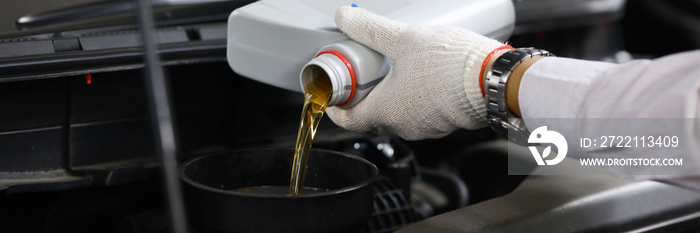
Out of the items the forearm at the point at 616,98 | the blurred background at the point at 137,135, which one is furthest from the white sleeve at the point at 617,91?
the blurred background at the point at 137,135

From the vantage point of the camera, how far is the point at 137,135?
930mm

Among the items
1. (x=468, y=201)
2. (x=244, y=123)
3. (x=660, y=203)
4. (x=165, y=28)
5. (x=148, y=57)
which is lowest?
(x=468, y=201)

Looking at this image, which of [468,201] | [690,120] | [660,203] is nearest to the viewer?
[690,120]

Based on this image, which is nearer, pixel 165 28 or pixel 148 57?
pixel 148 57

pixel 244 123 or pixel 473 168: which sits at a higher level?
pixel 244 123

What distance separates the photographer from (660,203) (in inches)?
38.2

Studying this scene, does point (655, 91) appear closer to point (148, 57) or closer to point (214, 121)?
point (148, 57)

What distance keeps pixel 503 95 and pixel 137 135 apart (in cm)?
54

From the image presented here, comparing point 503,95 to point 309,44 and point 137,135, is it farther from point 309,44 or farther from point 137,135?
point 137,135

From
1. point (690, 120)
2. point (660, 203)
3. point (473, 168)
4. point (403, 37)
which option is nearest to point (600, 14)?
point (473, 168)

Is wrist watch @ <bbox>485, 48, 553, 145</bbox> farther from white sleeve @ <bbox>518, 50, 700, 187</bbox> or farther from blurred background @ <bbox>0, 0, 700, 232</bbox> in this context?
blurred background @ <bbox>0, 0, 700, 232</bbox>

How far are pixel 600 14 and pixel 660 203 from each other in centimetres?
58
